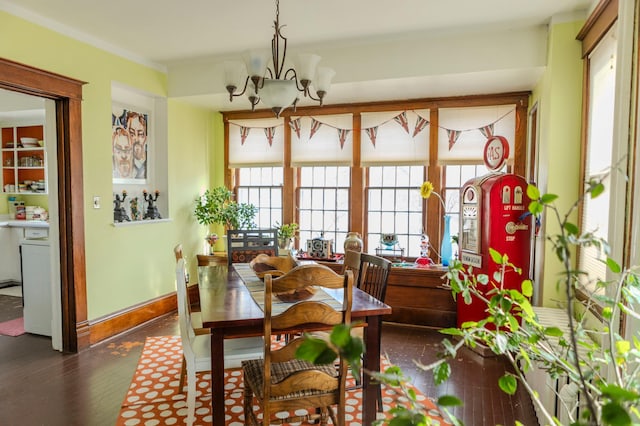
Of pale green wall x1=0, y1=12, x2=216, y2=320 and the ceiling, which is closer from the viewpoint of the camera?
the ceiling

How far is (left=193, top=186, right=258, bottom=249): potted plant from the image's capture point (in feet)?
16.9

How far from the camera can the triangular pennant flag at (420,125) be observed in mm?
4793

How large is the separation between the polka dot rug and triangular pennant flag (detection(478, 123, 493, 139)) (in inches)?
106

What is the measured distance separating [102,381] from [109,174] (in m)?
1.95

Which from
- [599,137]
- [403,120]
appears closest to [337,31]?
[403,120]

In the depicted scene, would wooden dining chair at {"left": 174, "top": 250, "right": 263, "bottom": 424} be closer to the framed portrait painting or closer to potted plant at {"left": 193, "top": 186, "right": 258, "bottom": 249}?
the framed portrait painting

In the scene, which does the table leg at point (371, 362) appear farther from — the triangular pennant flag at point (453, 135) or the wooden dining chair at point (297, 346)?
the triangular pennant flag at point (453, 135)

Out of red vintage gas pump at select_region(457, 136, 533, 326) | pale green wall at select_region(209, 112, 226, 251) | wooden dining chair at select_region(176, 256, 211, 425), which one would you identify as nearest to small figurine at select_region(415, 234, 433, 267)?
red vintage gas pump at select_region(457, 136, 533, 326)

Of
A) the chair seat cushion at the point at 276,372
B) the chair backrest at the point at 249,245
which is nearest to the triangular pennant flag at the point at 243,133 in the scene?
the chair backrest at the point at 249,245

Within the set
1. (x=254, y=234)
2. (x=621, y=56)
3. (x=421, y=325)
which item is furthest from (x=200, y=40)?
(x=421, y=325)

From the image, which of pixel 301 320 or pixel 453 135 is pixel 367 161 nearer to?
pixel 453 135

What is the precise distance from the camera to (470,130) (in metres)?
4.63

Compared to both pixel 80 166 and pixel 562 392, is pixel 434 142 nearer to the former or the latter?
pixel 562 392

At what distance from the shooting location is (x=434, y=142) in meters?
4.76
